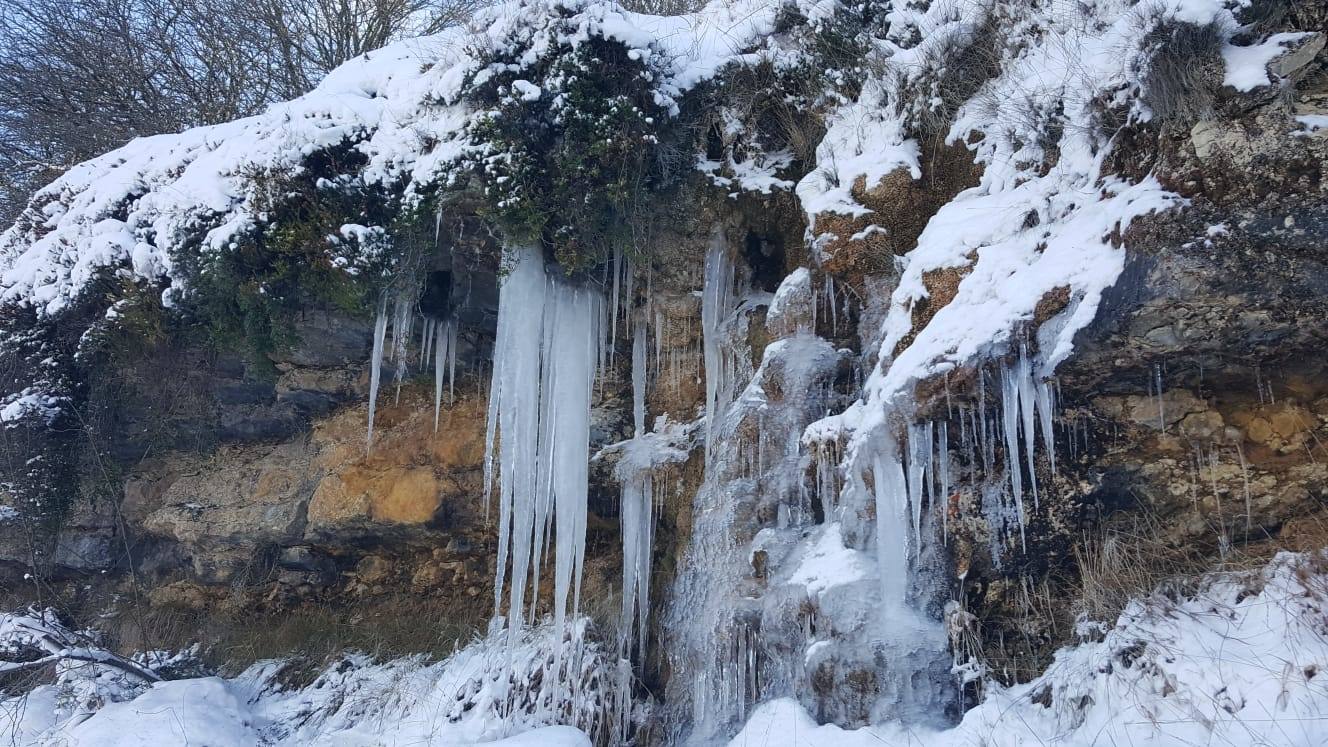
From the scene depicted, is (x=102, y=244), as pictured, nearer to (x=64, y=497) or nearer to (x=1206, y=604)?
(x=64, y=497)

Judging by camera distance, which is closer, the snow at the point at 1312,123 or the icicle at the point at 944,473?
the snow at the point at 1312,123

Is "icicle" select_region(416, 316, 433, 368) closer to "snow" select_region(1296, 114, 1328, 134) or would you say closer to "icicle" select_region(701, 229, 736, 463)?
"icicle" select_region(701, 229, 736, 463)

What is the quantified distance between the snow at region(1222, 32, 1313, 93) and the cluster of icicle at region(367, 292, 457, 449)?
503cm

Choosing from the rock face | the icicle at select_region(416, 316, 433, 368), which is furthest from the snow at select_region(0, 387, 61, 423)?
the icicle at select_region(416, 316, 433, 368)

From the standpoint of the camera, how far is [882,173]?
18.2ft

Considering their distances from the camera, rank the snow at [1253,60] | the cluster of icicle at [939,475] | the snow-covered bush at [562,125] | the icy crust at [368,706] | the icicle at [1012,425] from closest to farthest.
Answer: the snow at [1253,60]
the icicle at [1012,425]
the cluster of icicle at [939,475]
the icy crust at [368,706]
the snow-covered bush at [562,125]

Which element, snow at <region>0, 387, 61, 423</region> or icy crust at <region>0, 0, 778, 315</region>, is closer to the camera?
icy crust at <region>0, 0, 778, 315</region>

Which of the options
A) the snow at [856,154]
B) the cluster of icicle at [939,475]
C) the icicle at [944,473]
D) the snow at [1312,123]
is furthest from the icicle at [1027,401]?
the snow at [856,154]

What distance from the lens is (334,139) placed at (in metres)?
6.37

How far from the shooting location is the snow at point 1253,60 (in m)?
4.05

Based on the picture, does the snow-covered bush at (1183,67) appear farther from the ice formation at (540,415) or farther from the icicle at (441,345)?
the icicle at (441,345)

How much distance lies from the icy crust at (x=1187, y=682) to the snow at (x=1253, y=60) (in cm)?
211

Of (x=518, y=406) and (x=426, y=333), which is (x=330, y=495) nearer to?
(x=426, y=333)

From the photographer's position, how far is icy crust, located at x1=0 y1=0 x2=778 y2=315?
6102 mm
